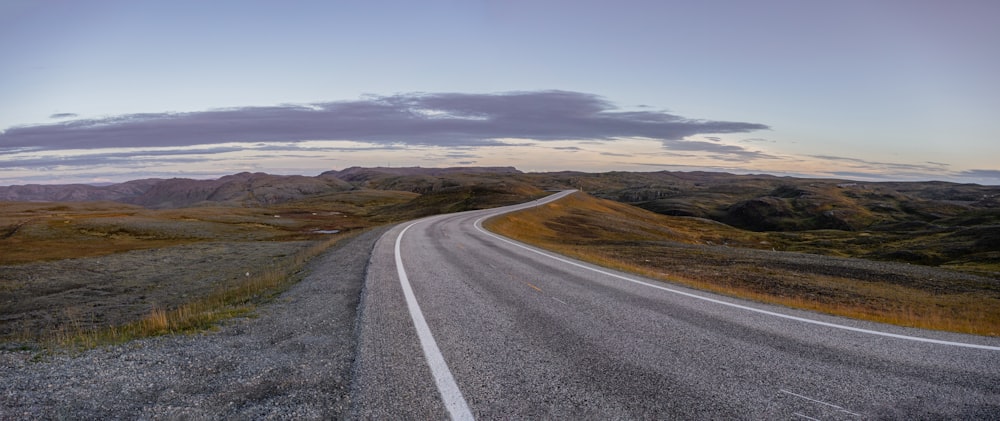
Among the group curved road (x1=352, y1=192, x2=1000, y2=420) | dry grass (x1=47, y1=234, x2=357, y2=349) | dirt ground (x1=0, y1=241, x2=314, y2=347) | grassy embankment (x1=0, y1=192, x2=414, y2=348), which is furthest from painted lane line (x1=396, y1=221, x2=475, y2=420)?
dirt ground (x1=0, y1=241, x2=314, y2=347)

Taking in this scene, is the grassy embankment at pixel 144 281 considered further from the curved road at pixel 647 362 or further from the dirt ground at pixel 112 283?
the curved road at pixel 647 362

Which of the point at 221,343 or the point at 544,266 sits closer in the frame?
the point at 221,343

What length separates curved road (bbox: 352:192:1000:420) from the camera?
174 inches

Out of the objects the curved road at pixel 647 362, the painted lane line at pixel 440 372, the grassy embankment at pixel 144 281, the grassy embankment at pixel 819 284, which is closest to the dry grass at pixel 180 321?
the grassy embankment at pixel 144 281

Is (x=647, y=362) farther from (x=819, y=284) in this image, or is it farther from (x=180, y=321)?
(x=819, y=284)

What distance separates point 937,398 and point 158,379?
25.4 feet

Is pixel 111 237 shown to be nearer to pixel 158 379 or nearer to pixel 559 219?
pixel 559 219

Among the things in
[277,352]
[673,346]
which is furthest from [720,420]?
[277,352]

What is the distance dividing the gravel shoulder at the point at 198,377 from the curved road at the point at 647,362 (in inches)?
15.0

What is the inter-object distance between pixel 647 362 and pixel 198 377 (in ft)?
16.2

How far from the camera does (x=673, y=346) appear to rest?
6348mm

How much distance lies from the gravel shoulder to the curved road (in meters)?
0.38

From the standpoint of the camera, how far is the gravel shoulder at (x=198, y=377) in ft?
14.2

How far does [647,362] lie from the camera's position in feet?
18.5
